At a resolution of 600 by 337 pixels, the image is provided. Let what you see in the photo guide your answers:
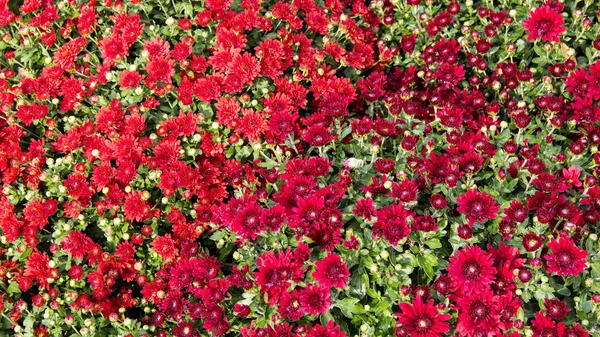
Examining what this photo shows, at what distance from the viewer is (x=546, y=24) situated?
140 inches

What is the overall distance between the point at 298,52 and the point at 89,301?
7.51 ft

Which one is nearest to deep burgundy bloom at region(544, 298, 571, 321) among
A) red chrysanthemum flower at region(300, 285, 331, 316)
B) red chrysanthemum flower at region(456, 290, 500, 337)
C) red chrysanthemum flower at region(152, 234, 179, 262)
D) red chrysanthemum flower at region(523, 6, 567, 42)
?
red chrysanthemum flower at region(456, 290, 500, 337)

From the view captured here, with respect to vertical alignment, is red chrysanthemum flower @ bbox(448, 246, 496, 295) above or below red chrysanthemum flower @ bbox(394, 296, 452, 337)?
above

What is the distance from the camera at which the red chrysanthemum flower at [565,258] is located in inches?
97.9

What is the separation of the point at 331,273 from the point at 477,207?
0.83 meters

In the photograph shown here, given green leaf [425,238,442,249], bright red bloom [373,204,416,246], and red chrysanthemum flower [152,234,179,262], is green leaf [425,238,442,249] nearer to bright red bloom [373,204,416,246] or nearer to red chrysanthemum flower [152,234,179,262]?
bright red bloom [373,204,416,246]

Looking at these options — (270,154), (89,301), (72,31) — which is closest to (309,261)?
(270,154)

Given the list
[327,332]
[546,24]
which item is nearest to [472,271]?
[327,332]

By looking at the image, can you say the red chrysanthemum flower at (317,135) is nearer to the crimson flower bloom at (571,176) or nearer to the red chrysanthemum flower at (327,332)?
the red chrysanthemum flower at (327,332)

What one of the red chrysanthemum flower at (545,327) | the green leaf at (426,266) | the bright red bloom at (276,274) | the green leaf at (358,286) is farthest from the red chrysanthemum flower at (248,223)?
the red chrysanthemum flower at (545,327)

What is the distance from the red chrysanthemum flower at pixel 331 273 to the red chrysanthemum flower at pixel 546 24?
221cm

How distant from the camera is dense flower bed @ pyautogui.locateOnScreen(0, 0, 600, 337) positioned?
8.89 ft

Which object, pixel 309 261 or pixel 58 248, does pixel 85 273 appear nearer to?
pixel 58 248

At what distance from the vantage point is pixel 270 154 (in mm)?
3686
